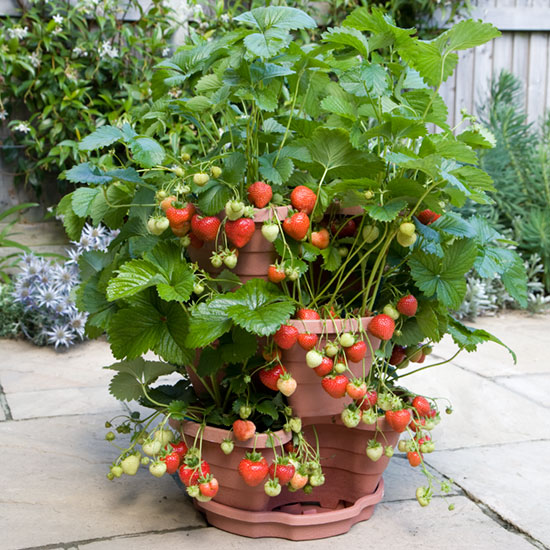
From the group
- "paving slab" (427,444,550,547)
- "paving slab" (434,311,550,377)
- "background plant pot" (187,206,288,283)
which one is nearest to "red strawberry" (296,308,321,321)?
"background plant pot" (187,206,288,283)

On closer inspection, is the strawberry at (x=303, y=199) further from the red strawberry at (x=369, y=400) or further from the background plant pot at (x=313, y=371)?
the red strawberry at (x=369, y=400)

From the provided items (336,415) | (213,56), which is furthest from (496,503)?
(213,56)

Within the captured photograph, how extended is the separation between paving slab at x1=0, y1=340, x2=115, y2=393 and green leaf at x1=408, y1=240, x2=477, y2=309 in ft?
4.58

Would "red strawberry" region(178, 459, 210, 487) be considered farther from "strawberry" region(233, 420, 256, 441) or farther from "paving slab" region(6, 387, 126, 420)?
"paving slab" region(6, 387, 126, 420)

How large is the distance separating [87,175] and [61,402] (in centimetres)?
109

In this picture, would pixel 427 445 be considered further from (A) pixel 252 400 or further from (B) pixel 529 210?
(B) pixel 529 210

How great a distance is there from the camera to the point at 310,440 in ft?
4.33

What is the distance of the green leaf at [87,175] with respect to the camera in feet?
3.84

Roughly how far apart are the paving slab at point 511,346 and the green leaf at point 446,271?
1368 millimetres

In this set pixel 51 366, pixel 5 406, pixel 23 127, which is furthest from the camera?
pixel 23 127

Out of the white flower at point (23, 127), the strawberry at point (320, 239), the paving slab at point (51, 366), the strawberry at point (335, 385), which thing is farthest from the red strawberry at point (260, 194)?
the white flower at point (23, 127)

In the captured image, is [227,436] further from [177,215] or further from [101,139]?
[101,139]

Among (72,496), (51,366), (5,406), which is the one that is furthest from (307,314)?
(51,366)

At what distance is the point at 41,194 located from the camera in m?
3.40
